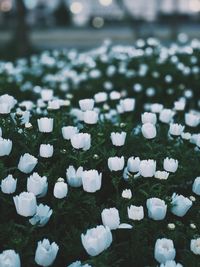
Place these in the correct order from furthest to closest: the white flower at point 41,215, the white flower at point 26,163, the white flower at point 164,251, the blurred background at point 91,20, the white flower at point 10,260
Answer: the blurred background at point 91,20 → the white flower at point 26,163 → the white flower at point 41,215 → the white flower at point 164,251 → the white flower at point 10,260

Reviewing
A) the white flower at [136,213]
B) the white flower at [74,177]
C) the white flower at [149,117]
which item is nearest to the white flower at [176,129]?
the white flower at [149,117]

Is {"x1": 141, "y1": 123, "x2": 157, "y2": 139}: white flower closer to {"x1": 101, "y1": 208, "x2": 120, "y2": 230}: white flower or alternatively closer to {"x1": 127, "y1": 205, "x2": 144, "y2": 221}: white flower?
{"x1": 127, "y1": 205, "x2": 144, "y2": 221}: white flower

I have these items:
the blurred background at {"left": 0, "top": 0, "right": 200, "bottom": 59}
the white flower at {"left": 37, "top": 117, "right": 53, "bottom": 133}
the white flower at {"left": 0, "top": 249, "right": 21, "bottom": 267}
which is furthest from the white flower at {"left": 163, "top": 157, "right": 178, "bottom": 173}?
the blurred background at {"left": 0, "top": 0, "right": 200, "bottom": 59}

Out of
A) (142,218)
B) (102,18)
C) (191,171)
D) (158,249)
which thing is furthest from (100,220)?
(102,18)

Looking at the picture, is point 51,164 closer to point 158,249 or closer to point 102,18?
point 158,249

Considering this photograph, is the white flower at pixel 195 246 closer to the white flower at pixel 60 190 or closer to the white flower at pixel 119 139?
the white flower at pixel 60 190
